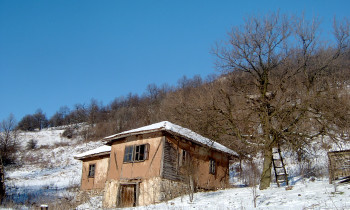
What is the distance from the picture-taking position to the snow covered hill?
11367 mm

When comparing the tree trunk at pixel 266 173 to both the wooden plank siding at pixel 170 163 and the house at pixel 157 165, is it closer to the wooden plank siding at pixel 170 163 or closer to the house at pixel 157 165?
the house at pixel 157 165

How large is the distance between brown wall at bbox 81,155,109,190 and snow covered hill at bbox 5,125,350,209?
1.50 metres

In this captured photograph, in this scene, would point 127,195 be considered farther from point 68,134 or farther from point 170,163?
point 68,134

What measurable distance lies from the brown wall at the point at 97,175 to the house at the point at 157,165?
5.22m

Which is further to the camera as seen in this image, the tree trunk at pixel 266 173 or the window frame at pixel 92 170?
the window frame at pixel 92 170

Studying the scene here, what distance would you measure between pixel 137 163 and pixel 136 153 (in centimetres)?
61

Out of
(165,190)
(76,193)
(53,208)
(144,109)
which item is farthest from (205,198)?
(144,109)

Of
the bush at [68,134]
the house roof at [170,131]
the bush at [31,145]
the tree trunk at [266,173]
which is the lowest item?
the tree trunk at [266,173]

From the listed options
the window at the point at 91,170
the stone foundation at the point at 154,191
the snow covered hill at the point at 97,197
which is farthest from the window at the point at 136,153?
the window at the point at 91,170

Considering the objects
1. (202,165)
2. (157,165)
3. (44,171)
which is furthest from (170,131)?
(44,171)

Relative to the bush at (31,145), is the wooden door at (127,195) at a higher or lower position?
lower

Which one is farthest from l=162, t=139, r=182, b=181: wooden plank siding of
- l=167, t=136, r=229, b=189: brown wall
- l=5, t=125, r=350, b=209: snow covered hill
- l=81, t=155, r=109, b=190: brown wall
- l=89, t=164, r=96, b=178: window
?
l=89, t=164, r=96, b=178: window

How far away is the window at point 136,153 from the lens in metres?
18.9

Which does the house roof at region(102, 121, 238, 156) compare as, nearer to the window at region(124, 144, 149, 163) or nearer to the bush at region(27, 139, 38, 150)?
the window at region(124, 144, 149, 163)
